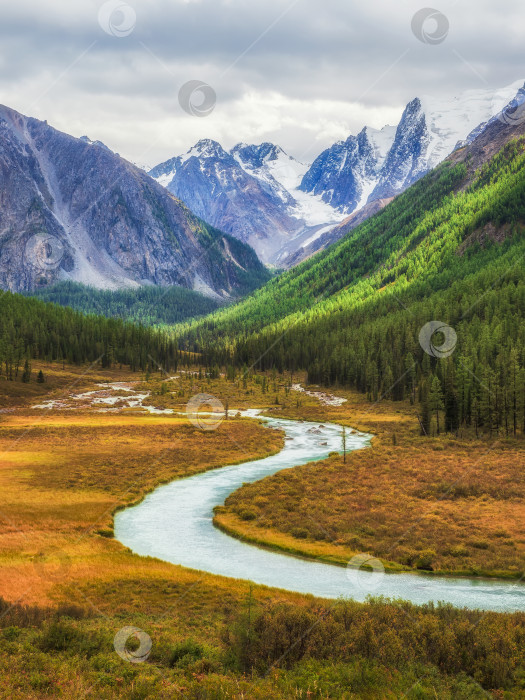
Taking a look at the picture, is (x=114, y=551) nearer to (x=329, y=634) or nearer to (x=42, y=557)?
(x=42, y=557)

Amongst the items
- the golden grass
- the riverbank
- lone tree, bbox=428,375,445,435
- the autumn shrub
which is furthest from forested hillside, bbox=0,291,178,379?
the autumn shrub

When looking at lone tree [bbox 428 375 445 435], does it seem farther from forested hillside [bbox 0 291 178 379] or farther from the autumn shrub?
forested hillside [bbox 0 291 178 379]

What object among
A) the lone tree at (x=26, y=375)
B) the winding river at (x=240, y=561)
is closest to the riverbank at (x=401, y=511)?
the winding river at (x=240, y=561)

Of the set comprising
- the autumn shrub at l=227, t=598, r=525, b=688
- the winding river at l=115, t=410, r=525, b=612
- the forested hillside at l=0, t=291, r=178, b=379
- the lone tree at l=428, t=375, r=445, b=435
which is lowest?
the winding river at l=115, t=410, r=525, b=612

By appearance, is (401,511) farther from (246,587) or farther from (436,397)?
(436,397)

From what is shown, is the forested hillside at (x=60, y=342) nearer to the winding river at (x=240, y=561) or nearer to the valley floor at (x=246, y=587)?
the valley floor at (x=246, y=587)

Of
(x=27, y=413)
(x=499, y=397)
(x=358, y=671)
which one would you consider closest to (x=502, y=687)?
(x=358, y=671)
